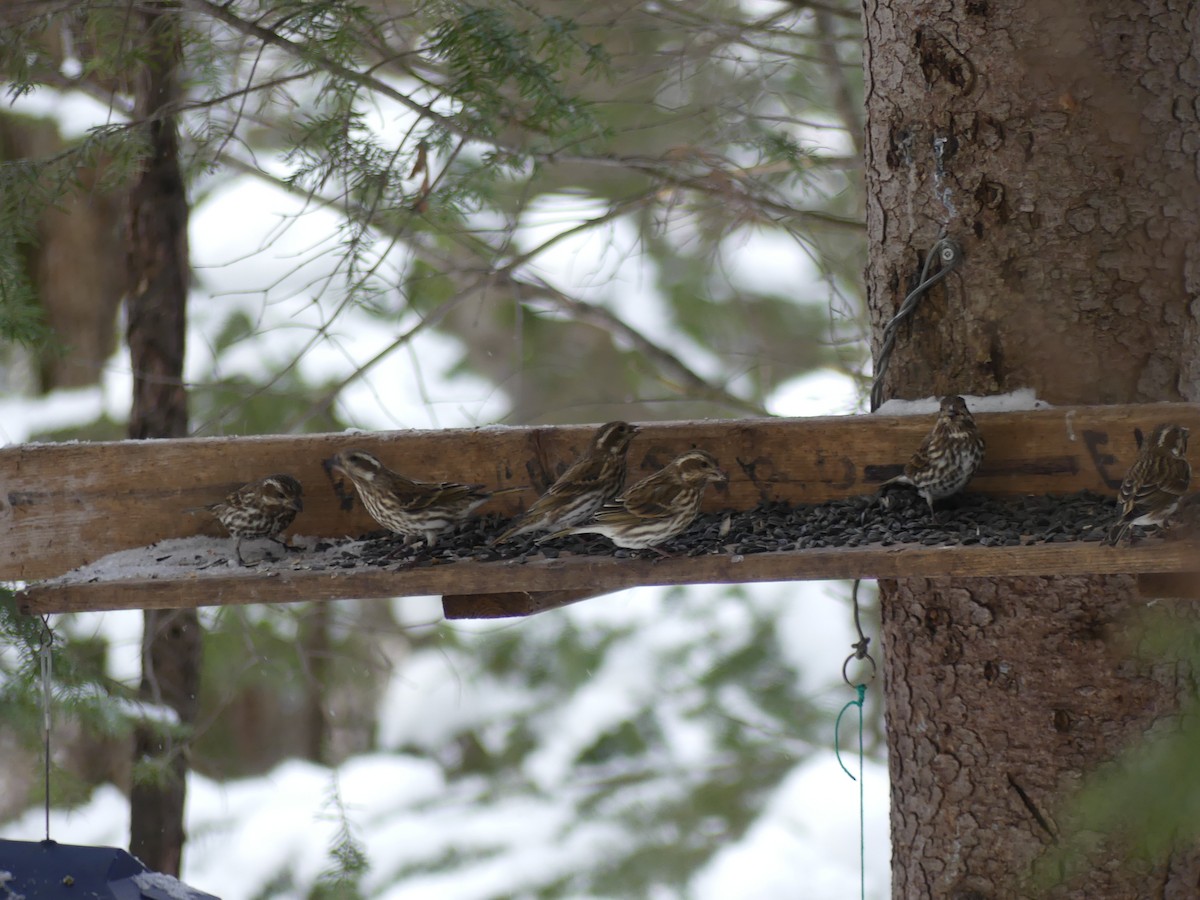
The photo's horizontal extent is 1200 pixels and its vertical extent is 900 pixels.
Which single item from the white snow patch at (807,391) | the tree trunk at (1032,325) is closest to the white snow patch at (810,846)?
the white snow patch at (807,391)

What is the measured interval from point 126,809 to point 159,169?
3974 millimetres

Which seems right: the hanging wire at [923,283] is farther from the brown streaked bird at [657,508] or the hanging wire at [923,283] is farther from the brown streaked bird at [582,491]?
the brown streaked bird at [582,491]

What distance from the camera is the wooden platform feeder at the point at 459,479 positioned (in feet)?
9.07

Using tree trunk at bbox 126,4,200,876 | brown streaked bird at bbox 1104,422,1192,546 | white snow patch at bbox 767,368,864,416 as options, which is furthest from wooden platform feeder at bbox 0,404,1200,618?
white snow patch at bbox 767,368,864,416

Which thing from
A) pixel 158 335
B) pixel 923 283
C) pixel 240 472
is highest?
pixel 158 335

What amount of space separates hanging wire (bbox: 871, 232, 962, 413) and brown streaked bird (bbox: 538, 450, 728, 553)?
0.69 m

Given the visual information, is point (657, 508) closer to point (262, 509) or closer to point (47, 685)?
point (262, 509)

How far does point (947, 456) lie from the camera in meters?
3.01

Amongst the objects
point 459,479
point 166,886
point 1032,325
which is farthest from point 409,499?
point 1032,325

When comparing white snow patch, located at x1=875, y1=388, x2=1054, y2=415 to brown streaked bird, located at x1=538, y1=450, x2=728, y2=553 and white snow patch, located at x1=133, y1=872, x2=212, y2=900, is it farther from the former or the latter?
white snow patch, located at x1=133, y1=872, x2=212, y2=900

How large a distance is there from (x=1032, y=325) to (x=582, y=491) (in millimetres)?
1338

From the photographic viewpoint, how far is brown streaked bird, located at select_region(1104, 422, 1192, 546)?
2.63 m

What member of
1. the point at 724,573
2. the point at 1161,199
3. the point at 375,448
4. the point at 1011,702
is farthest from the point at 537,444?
the point at 1161,199

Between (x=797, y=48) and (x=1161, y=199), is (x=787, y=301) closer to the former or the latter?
(x=797, y=48)
